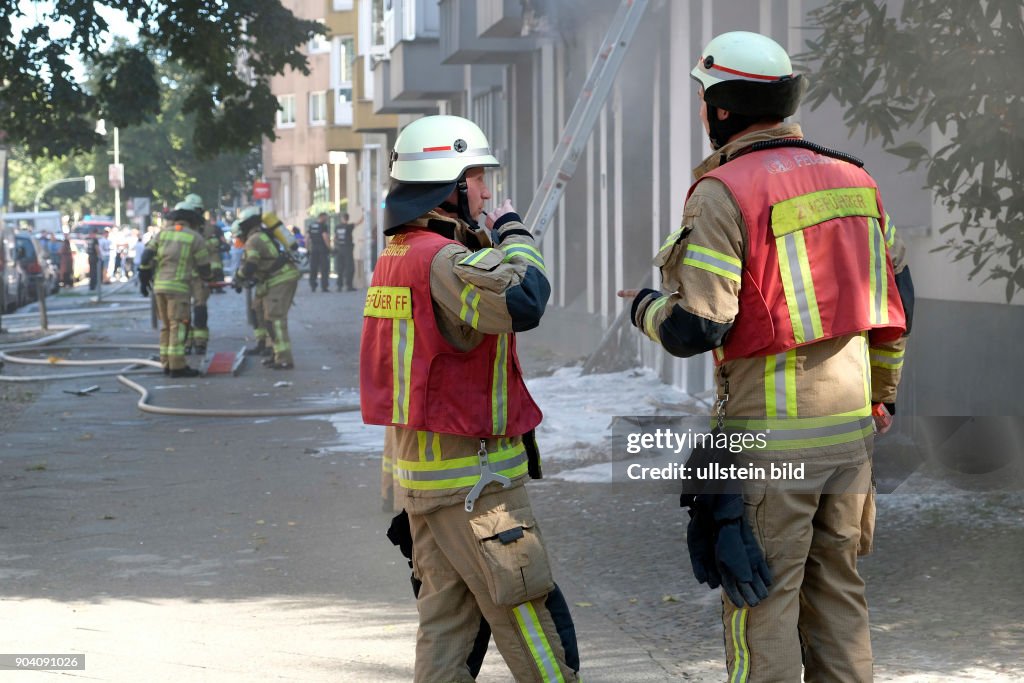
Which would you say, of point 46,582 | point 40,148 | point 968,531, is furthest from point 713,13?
point 40,148

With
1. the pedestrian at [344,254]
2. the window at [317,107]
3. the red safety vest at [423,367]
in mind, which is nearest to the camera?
the red safety vest at [423,367]

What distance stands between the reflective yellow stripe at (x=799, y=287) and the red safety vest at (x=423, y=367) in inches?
32.0

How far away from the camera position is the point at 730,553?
3.32m

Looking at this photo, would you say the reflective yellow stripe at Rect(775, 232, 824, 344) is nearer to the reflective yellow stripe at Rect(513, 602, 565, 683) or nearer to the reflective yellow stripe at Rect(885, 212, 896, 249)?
the reflective yellow stripe at Rect(885, 212, 896, 249)

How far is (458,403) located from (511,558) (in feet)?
1.40

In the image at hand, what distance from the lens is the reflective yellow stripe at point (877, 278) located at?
11.4ft

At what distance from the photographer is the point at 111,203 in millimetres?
90062

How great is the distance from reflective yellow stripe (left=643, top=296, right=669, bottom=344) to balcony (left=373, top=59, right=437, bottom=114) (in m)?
24.1

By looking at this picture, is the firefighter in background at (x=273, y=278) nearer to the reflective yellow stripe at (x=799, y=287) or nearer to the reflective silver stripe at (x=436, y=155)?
the reflective silver stripe at (x=436, y=155)

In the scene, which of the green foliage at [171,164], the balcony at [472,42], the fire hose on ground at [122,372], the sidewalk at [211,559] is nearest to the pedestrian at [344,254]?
the fire hose on ground at [122,372]

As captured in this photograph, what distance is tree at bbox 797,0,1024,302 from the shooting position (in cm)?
533

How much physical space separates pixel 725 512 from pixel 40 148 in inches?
688

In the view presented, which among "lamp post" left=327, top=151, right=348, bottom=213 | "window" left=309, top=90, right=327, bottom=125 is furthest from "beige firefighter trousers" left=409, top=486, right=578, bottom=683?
"window" left=309, top=90, right=327, bottom=125

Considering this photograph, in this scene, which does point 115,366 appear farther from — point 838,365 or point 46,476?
point 838,365
